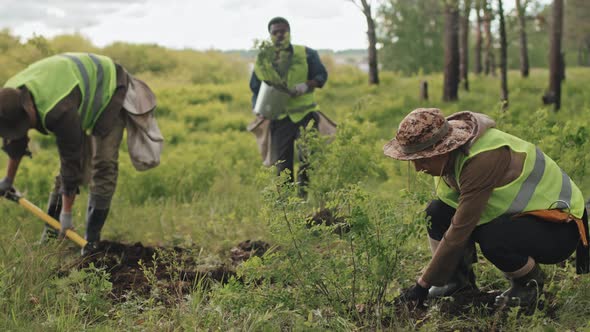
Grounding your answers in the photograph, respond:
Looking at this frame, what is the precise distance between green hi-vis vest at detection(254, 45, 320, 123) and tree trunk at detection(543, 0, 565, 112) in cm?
711

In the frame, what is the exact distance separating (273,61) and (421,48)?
98.9 ft

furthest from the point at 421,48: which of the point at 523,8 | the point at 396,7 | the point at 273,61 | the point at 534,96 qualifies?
the point at 273,61

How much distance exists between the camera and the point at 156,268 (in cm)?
406

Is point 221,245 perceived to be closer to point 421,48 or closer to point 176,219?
point 176,219

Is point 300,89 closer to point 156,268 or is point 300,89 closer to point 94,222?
point 94,222

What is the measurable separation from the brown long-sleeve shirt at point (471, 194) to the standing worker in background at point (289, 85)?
8.38 ft

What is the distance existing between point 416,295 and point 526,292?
569mm

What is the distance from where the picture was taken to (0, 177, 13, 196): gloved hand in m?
4.86

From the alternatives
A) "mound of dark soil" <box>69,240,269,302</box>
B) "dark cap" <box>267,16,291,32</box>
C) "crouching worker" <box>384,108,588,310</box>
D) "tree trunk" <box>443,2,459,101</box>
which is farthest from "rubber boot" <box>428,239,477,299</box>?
"tree trunk" <box>443,2,459,101</box>

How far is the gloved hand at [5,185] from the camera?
4.86m

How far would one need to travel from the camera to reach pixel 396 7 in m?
33.6

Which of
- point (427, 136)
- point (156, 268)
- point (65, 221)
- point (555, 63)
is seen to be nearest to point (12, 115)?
point (65, 221)

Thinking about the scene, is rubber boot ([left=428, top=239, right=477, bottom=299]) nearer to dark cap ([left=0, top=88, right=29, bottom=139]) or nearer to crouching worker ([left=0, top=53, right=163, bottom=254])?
crouching worker ([left=0, top=53, right=163, bottom=254])

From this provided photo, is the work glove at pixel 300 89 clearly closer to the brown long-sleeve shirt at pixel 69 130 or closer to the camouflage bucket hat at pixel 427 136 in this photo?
the brown long-sleeve shirt at pixel 69 130
